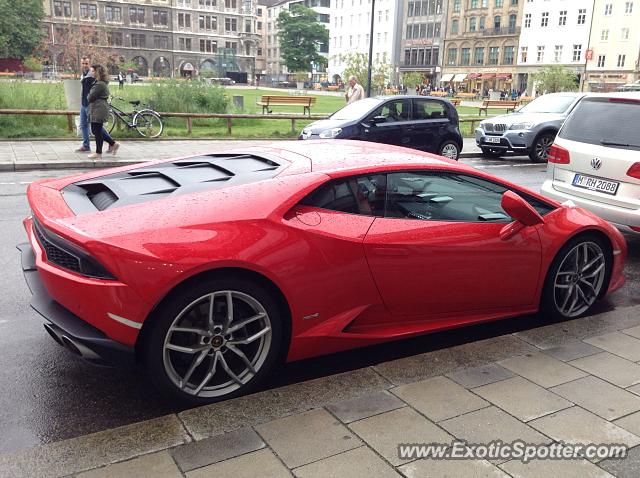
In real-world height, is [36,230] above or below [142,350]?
above

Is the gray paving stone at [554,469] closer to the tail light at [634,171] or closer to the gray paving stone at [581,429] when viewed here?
the gray paving stone at [581,429]

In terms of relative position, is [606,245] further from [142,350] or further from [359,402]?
[142,350]

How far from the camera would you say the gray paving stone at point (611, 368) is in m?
3.64

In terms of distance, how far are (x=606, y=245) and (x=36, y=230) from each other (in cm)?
410

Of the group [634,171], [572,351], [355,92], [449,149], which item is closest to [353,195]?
[572,351]

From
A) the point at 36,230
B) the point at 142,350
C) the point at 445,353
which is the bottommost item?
the point at 445,353

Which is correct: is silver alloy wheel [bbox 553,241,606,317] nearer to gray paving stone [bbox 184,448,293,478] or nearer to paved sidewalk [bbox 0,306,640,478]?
paved sidewalk [bbox 0,306,640,478]

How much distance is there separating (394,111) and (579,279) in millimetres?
10041

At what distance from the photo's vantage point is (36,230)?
3.64 m

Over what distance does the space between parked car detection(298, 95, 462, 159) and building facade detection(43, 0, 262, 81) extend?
285ft

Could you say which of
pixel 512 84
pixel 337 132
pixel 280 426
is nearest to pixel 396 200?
pixel 280 426

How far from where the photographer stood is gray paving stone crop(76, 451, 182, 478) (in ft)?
8.62

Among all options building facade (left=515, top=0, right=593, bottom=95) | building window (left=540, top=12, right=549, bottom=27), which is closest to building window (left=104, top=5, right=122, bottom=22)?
building facade (left=515, top=0, right=593, bottom=95)

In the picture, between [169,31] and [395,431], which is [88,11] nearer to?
[169,31]
